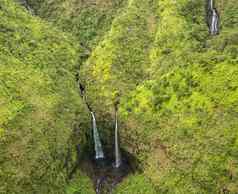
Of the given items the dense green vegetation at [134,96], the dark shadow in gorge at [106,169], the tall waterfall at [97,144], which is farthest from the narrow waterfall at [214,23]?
the dark shadow in gorge at [106,169]

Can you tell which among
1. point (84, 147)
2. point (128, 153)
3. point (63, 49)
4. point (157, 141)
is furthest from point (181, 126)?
point (63, 49)

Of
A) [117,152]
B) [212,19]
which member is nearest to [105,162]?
[117,152]

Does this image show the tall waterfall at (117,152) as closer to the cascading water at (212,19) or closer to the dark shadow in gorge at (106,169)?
the dark shadow in gorge at (106,169)

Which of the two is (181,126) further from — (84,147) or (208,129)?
(84,147)

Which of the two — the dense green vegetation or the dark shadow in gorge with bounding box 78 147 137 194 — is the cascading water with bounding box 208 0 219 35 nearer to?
the dense green vegetation

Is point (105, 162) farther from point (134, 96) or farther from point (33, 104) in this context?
point (33, 104)
